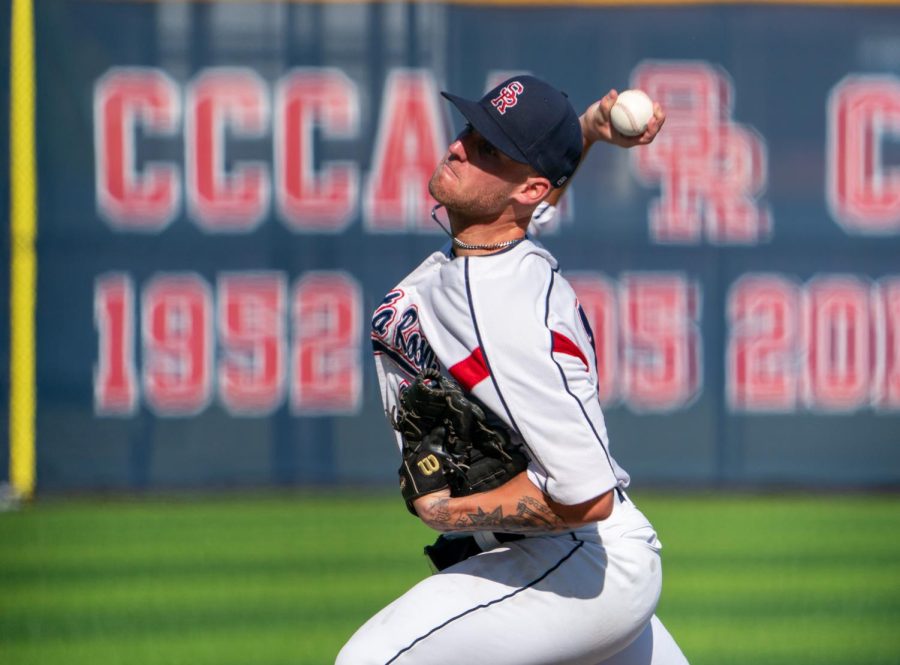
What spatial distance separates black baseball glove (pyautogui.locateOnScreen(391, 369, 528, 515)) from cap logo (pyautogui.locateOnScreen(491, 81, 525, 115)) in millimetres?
534

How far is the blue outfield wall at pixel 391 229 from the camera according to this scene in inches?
335

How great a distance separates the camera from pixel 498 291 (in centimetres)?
257

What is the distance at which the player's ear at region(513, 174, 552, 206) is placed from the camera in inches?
108

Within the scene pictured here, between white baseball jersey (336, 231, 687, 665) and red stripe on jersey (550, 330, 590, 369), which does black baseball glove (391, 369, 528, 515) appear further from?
red stripe on jersey (550, 330, 590, 369)

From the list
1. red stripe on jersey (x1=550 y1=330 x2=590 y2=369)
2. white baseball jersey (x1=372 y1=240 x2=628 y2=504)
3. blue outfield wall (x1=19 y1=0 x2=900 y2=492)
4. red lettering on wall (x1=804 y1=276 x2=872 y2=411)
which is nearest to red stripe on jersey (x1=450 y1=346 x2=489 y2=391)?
white baseball jersey (x1=372 y1=240 x2=628 y2=504)

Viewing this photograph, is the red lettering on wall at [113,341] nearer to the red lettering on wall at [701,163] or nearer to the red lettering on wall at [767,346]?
the red lettering on wall at [701,163]

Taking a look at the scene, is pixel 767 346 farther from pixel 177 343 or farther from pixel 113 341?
pixel 113 341

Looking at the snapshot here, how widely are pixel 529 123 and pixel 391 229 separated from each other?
19.6ft

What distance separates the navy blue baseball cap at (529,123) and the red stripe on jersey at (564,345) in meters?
0.38

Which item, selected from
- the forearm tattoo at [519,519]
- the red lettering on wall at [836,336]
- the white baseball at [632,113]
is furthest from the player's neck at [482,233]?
the red lettering on wall at [836,336]

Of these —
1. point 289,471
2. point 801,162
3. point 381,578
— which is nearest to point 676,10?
point 801,162

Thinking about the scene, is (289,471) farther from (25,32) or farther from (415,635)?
(415,635)

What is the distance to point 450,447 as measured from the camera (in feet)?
8.60

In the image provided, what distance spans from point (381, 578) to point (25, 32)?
4475 mm
